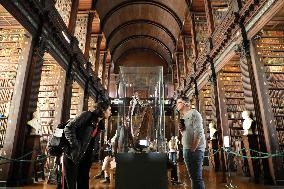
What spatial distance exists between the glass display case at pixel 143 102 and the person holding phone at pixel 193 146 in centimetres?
50

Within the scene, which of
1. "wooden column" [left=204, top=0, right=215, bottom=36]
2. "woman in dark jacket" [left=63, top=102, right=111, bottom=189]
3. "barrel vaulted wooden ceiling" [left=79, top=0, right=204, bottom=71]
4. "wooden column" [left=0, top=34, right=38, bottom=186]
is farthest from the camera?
"barrel vaulted wooden ceiling" [left=79, top=0, right=204, bottom=71]

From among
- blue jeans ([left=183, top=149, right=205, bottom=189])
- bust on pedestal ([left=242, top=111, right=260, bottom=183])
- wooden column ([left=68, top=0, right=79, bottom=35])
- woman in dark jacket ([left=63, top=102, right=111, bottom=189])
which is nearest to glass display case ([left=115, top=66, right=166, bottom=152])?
woman in dark jacket ([left=63, top=102, right=111, bottom=189])

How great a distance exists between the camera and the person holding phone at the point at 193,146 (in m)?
2.51

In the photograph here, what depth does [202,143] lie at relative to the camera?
263cm

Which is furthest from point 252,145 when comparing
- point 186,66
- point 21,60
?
point 186,66

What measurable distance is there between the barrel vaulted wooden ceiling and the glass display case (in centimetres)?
852

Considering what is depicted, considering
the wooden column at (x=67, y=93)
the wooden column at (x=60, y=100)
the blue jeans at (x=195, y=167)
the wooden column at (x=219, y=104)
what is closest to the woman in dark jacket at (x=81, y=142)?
the blue jeans at (x=195, y=167)

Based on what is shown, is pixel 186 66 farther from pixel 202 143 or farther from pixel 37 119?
pixel 202 143

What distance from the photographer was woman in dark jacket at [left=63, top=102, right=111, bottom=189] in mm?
2180

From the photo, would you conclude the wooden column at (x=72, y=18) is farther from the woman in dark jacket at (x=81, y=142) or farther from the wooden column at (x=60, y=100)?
the woman in dark jacket at (x=81, y=142)

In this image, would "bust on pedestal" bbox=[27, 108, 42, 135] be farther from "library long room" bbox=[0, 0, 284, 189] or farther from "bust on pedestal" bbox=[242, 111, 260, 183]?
"bust on pedestal" bbox=[242, 111, 260, 183]

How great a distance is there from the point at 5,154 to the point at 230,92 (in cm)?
681

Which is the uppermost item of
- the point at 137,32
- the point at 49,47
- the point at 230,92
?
the point at 137,32

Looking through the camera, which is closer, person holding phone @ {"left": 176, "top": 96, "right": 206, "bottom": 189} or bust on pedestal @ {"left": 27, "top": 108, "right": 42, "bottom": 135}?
person holding phone @ {"left": 176, "top": 96, "right": 206, "bottom": 189}
